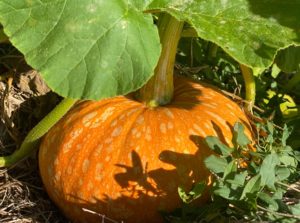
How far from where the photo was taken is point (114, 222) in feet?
6.36

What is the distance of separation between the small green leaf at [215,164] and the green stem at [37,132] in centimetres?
58

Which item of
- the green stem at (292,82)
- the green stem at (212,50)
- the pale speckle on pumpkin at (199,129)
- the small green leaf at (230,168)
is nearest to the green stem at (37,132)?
the pale speckle on pumpkin at (199,129)

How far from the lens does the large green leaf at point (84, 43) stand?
5.38 feet

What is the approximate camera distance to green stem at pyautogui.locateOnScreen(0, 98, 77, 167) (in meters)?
2.11

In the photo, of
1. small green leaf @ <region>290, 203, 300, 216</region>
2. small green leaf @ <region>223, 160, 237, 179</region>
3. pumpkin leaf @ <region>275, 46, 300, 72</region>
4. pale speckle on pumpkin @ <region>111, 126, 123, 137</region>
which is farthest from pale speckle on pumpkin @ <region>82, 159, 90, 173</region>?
pumpkin leaf @ <region>275, 46, 300, 72</region>

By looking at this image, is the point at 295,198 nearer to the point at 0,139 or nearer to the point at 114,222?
the point at 114,222

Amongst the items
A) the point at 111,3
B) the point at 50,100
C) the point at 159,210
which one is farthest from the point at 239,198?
the point at 50,100

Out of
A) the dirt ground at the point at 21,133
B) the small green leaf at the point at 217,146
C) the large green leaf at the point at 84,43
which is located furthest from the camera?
the dirt ground at the point at 21,133

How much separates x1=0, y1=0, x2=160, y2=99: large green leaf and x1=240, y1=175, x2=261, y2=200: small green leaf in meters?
0.36

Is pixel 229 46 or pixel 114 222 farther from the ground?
pixel 229 46

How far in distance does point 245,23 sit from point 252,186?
0.43 meters

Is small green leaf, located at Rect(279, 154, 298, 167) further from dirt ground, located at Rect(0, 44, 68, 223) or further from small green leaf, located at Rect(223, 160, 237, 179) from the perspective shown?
dirt ground, located at Rect(0, 44, 68, 223)

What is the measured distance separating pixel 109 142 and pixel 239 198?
1.55ft

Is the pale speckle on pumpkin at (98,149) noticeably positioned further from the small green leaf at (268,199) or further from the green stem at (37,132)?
the small green leaf at (268,199)
